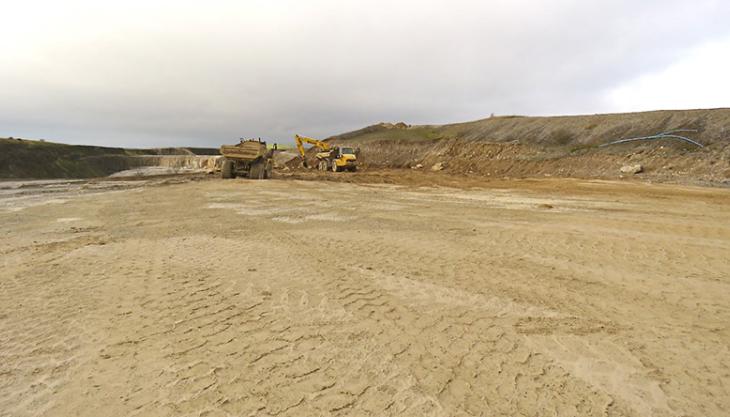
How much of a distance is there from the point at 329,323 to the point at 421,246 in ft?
10.7

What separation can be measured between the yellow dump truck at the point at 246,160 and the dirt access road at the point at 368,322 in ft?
52.2

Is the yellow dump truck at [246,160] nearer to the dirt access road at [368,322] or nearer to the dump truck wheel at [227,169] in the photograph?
the dump truck wheel at [227,169]

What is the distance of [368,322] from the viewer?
364cm

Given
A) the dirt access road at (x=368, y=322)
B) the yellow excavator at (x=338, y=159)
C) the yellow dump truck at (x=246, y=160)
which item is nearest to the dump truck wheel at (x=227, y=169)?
the yellow dump truck at (x=246, y=160)

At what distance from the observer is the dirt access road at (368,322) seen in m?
2.54

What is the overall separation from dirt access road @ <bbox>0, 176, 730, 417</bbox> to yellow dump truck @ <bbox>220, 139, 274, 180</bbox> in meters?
15.9

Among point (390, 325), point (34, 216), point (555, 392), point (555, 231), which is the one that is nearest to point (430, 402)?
point (555, 392)

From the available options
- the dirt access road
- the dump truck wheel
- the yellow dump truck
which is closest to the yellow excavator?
the yellow dump truck

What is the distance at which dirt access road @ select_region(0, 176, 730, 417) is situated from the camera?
254 cm

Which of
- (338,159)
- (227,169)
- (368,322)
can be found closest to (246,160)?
(227,169)

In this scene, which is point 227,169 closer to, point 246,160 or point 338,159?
point 246,160

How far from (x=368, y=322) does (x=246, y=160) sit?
21.5 meters

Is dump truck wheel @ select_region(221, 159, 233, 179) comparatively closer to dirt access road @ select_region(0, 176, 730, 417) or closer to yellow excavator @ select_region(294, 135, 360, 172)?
yellow excavator @ select_region(294, 135, 360, 172)

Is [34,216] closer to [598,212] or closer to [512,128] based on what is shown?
[598,212]
